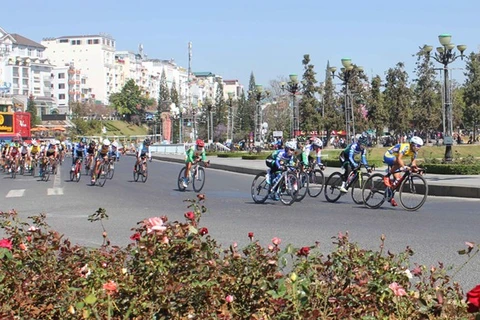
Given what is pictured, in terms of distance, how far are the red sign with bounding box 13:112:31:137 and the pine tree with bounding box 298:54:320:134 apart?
34.6 meters

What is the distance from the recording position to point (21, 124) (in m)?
62.9

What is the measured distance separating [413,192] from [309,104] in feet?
245

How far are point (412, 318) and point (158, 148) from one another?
88.2 meters

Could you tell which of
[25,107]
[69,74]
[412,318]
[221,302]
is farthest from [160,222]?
[69,74]

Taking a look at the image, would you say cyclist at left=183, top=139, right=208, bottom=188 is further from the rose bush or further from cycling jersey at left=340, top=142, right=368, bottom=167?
the rose bush

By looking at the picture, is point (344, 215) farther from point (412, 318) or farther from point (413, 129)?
point (413, 129)

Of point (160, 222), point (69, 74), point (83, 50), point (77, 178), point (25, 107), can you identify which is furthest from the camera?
point (83, 50)

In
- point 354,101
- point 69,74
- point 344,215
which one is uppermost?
point 69,74

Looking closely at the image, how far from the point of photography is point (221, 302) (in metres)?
4.65

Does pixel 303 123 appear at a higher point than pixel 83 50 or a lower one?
lower

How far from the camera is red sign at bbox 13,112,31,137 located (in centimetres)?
6178

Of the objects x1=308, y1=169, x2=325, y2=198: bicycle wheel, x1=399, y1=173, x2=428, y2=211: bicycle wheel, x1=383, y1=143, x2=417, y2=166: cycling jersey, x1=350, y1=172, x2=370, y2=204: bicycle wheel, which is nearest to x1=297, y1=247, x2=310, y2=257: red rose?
x1=383, y1=143, x2=417, y2=166: cycling jersey

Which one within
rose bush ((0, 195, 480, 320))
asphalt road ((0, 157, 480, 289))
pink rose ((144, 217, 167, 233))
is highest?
pink rose ((144, 217, 167, 233))

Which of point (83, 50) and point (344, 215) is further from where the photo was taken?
point (83, 50)
